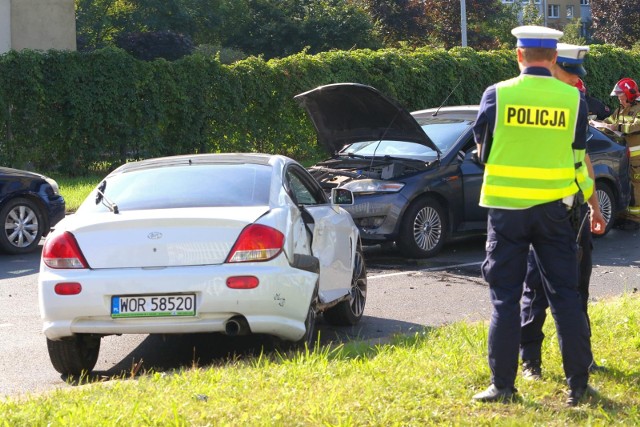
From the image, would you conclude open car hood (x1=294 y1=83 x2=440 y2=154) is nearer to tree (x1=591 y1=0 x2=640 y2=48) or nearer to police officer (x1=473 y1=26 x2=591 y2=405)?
police officer (x1=473 y1=26 x2=591 y2=405)

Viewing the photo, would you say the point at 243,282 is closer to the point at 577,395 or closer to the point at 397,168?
the point at 577,395

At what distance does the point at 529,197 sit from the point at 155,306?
8.91 feet

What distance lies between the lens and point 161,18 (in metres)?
62.1

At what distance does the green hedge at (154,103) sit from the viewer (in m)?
20.6

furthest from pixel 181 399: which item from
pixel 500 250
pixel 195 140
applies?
pixel 195 140

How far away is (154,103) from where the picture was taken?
21625 mm

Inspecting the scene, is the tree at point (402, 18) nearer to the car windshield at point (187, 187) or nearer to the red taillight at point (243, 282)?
the car windshield at point (187, 187)

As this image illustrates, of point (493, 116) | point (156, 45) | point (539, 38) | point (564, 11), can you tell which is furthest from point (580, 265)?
point (564, 11)

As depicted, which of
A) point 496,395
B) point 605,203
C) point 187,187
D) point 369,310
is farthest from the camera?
point 605,203

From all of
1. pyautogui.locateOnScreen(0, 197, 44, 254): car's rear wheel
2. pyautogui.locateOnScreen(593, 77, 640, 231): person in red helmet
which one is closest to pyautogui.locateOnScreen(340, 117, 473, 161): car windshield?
pyautogui.locateOnScreen(593, 77, 640, 231): person in red helmet

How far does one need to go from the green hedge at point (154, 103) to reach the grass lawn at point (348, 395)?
582 inches

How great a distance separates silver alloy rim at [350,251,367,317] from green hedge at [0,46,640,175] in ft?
42.0

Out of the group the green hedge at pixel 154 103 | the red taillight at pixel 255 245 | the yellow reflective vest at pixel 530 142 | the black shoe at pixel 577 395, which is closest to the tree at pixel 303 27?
the green hedge at pixel 154 103

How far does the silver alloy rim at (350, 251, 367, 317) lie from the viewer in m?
8.92
